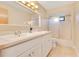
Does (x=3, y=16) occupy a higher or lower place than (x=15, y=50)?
higher

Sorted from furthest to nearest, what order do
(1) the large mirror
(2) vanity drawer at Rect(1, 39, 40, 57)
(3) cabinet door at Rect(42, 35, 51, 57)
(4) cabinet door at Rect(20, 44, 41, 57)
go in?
(3) cabinet door at Rect(42, 35, 51, 57) → (1) the large mirror → (4) cabinet door at Rect(20, 44, 41, 57) → (2) vanity drawer at Rect(1, 39, 40, 57)

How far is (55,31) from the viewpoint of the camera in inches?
220

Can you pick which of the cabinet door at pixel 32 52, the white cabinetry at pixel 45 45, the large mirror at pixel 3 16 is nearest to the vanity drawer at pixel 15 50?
the cabinet door at pixel 32 52

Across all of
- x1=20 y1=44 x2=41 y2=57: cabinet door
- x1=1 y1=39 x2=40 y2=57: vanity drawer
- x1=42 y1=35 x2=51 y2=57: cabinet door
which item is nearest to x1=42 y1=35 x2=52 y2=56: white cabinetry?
x1=42 y1=35 x2=51 y2=57: cabinet door

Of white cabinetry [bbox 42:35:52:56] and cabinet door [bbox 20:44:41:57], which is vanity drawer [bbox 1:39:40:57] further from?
white cabinetry [bbox 42:35:52:56]

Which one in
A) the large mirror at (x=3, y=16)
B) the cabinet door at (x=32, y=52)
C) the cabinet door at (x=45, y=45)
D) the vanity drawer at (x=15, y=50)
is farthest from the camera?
the cabinet door at (x=45, y=45)

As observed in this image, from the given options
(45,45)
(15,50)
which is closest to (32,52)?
(15,50)

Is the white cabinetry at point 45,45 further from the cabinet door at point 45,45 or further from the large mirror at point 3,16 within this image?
the large mirror at point 3,16

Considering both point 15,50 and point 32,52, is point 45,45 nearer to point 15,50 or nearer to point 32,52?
point 32,52

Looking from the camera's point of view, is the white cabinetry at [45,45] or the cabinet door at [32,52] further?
the white cabinetry at [45,45]

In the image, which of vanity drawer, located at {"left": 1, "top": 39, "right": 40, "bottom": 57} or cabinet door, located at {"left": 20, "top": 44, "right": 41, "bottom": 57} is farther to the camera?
cabinet door, located at {"left": 20, "top": 44, "right": 41, "bottom": 57}

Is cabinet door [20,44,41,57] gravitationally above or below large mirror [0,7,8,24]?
below

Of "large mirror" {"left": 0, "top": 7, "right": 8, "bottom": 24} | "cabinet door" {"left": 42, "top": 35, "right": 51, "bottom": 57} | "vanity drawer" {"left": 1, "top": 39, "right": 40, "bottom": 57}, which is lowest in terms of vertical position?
"cabinet door" {"left": 42, "top": 35, "right": 51, "bottom": 57}

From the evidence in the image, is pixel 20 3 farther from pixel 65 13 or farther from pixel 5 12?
pixel 65 13
